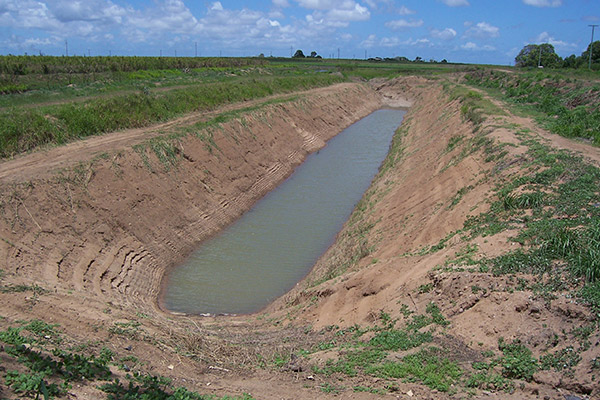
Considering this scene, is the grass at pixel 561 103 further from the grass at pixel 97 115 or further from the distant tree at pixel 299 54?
the distant tree at pixel 299 54

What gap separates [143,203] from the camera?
17.2 m

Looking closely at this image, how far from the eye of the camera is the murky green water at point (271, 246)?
14.2 meters

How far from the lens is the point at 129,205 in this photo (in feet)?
54.4

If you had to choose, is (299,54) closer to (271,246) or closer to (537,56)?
(537,56)

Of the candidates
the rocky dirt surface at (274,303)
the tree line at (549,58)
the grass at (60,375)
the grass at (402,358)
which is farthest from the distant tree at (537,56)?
the grass at (60,375)

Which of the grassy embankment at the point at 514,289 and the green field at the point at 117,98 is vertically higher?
the green field at the point at 117,98

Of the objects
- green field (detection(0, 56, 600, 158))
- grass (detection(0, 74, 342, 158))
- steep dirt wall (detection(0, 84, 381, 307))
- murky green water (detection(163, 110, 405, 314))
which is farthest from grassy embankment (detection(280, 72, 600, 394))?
grass (detection(0, 74, 342, 158))

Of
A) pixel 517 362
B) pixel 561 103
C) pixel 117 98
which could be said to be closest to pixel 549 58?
pixel 561 103

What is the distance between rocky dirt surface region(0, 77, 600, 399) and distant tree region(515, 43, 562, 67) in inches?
2783

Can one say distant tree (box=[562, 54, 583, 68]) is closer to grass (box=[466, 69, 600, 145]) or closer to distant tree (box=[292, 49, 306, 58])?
grass (box=[466, 69, 600, 145])

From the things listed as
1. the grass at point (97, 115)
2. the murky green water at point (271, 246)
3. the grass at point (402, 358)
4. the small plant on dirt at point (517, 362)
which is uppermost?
the grass at point (97, 115)

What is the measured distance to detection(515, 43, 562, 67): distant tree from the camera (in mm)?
84188

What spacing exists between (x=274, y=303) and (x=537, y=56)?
3750 inches

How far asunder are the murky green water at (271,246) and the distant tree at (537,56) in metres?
69.5
